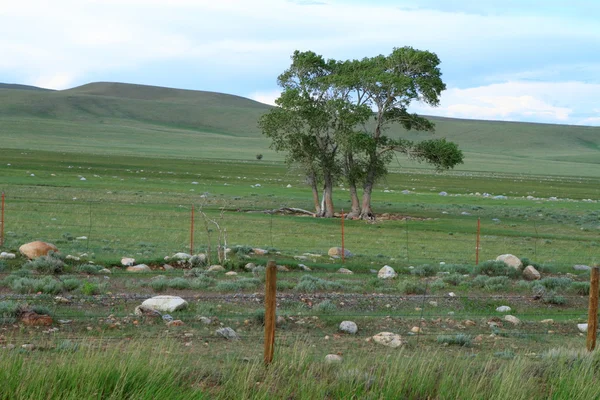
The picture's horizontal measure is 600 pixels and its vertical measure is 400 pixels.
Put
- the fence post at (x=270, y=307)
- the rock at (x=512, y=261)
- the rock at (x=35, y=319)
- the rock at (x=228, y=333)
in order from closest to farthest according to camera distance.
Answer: the fence post at (x=270, y=307), the rock at (x=228, y=333), the rock at (x=35, y=319), the rock at (x=512, y=261)

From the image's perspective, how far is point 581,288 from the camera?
18.6m

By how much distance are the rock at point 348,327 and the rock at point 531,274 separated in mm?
9567

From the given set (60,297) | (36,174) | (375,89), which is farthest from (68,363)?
(36,174)

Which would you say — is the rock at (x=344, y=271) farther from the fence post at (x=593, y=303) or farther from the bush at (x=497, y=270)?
the fence post at (x=593, y=303)

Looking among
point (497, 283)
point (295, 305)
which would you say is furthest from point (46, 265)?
point (497, 283)

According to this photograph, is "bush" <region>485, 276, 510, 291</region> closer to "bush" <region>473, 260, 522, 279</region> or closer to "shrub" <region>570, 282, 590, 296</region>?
"bush" <region>473, 260, 522, 279</region>

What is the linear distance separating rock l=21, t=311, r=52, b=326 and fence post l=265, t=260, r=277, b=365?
5082 mm

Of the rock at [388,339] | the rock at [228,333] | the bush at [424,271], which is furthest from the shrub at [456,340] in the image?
the bush at [424,271]

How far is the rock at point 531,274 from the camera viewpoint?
68.0 ft

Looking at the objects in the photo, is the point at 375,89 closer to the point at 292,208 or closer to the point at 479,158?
the point at 292,208

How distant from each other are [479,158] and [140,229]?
479ft

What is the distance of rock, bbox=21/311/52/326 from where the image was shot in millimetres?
11727

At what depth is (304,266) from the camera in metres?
21.1

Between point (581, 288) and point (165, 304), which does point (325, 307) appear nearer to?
point (165, 304)
